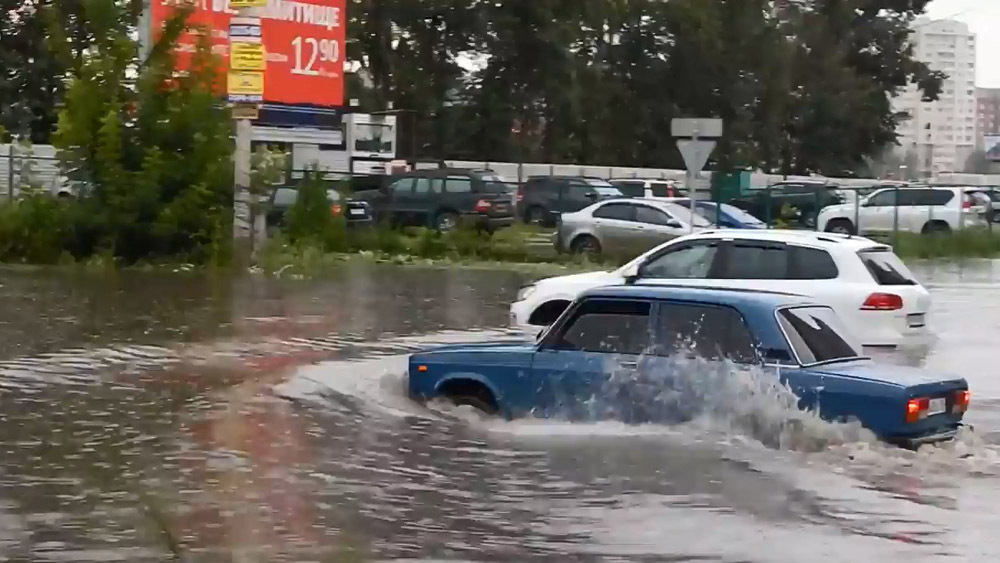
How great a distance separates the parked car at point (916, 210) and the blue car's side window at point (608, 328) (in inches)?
1272

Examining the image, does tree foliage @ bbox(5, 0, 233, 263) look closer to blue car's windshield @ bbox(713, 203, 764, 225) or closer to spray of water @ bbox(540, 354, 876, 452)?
blue car's windshield @ bbox(713, 203, 764, 225)

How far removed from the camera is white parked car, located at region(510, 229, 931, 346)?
1641 centimetres

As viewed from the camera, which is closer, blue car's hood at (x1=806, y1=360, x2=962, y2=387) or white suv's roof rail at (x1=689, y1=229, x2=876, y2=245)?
blue car's hood at (x1=806, y1=360, x2=962, y2=387)

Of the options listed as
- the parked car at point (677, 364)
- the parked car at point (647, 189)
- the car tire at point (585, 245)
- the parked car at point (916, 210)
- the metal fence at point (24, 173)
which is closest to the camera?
the parked car at point (677, 364)

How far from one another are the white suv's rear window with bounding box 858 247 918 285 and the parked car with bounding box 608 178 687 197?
32.0 m

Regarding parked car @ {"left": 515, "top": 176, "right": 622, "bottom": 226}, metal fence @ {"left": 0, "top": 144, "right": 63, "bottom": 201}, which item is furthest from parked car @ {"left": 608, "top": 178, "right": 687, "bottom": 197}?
metal fence @ {"left": 0, "top": 144, "right": 63, "bottom": 201}

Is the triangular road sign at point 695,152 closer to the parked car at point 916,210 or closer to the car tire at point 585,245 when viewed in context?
the car tire at point 585,245

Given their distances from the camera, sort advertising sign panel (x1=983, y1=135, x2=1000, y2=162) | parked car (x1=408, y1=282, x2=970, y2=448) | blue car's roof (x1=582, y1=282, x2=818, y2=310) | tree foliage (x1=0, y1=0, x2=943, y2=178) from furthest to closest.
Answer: advertising sign panel (x1=983, y1=135, x2=1000, y2=162) < tree foliage (x1=0, y1=0, x2=943, y2=178) < blue car's roof (x1=582, y1=282, x2=818, y2=310) < parked car (x1=408, y1=282, x2=970, y2=448)

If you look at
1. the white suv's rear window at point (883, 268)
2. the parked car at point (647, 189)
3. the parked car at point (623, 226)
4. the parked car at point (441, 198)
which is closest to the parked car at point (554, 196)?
the parked car at point (647, 189)

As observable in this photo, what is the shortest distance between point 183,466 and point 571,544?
303cm

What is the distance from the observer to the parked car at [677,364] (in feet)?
34.2

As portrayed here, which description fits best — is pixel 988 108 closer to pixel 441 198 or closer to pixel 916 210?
pixel 916 210

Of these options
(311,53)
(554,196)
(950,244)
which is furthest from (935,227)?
(311,53)

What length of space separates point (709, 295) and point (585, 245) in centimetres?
2243
